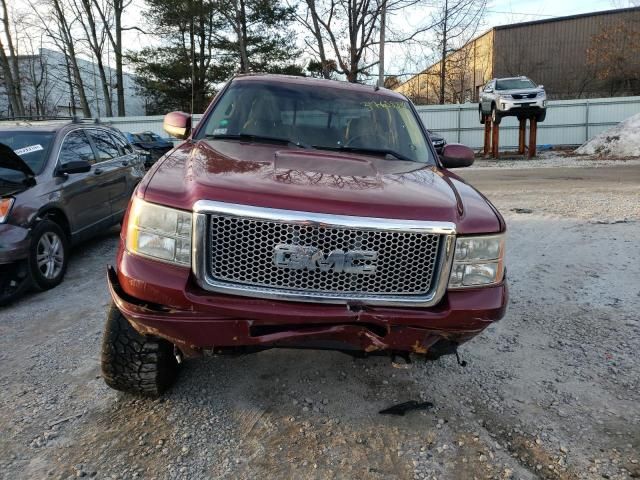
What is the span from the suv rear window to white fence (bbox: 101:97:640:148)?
20.2m

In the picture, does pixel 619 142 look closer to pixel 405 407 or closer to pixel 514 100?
pixel 514 100

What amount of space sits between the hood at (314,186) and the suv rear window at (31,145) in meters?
2.89

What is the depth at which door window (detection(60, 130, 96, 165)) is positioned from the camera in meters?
5.47

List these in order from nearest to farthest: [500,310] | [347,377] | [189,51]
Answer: [500,310], [347,377], [189,51]

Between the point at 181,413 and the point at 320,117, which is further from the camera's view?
the point at 320,117

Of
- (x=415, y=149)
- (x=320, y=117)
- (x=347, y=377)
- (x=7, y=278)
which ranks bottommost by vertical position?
(x=347, y=377)

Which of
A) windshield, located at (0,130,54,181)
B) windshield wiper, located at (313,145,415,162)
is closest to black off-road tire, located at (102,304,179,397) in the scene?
windshield wiper, located at (313,145,415,162)

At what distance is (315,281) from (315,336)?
25 centimetres

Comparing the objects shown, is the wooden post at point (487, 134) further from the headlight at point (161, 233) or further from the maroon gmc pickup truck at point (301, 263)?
the headlight at point (161, 233)

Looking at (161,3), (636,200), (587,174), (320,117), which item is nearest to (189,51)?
(161,3)

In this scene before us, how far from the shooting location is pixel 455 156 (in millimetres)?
3852

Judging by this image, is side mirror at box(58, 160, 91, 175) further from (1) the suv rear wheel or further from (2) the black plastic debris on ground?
(2) the black plastic debris on ground

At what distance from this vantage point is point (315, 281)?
231 cm

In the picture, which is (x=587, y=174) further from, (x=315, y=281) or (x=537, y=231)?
(x=315, y=281)
